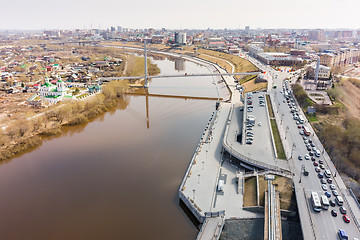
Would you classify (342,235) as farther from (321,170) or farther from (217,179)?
(217,179)

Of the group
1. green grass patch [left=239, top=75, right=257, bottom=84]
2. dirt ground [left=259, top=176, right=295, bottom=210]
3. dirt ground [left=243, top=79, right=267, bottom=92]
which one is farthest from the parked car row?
green grass patch [left=239, top=75, right=257, bottom=84]

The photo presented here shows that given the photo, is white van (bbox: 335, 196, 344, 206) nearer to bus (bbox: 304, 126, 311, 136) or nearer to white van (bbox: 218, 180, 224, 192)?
white van (bbox: 218, 180, 224, 192)

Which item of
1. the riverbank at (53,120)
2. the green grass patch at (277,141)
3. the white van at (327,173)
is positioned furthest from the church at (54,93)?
the white van at (327,173)

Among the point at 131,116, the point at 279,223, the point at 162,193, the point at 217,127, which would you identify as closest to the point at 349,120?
the point at 217,127

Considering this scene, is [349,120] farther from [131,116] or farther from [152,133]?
[131,116]

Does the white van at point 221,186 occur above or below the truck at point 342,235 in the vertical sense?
below

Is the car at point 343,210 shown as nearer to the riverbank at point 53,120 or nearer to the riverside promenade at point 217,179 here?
the riverside promenade at point 217,179

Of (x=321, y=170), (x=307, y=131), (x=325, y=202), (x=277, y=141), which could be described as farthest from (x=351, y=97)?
(x=325, y=202)
